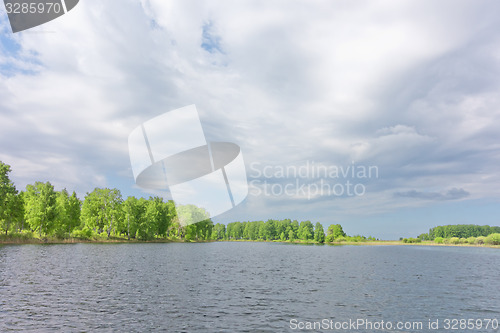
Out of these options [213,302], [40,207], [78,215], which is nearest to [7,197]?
[40,207]

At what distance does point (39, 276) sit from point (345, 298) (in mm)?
40943

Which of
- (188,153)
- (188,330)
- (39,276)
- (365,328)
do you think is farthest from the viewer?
(188,153)

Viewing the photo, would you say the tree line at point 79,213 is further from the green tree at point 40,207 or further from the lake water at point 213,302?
the lake water at point 213,302

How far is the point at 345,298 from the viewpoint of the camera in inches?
1393

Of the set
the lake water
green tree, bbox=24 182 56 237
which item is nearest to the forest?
green tree, bbox=24 182 56 237

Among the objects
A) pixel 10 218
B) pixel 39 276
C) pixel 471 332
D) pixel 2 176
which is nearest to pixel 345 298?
pixel 471 332

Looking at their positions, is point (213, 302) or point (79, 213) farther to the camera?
point (79, 213)

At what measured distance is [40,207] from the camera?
4341 inches

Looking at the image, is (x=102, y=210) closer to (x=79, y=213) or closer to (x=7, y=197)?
(x=79, y=213)

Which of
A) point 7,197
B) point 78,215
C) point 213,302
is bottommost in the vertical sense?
point 213,302

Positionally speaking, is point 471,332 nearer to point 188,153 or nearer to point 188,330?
point 188,330

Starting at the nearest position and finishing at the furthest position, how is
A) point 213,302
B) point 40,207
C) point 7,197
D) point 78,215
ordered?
point 213,302, point 7,197, point 40,207, point 78,215

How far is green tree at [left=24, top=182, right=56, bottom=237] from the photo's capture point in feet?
361

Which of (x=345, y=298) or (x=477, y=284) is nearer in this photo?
(x=345, y=298)
